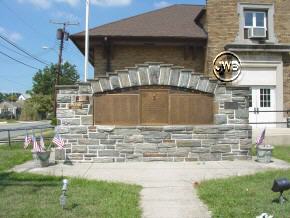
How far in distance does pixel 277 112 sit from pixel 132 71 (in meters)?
10.00

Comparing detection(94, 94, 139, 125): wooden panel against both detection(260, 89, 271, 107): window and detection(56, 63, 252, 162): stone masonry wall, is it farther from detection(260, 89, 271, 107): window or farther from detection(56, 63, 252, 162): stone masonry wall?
detection(260, 89, 271, 107): window

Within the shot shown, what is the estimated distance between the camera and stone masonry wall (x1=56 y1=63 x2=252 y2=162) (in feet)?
40.0

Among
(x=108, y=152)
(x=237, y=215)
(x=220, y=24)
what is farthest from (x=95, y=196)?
(x=220, y=24)

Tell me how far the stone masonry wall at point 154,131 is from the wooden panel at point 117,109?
23cm

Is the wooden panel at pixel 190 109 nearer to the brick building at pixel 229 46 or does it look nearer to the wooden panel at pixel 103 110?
the wooden panel at pixel 103 110

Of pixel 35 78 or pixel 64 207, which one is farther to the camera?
pixel 35 78

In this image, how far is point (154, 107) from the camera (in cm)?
1246

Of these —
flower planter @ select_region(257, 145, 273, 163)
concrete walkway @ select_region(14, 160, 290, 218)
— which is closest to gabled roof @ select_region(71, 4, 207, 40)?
flower planter @ select_region(257, 145, 273, 163)

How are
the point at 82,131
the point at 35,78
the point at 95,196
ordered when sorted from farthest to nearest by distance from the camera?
the point at 35,78 → the point at 82,131 → the point at 95,196

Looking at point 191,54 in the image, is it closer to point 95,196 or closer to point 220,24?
point 220,24

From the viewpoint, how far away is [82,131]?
1216 centimetres

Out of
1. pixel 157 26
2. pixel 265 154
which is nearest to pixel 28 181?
pixel 265 154

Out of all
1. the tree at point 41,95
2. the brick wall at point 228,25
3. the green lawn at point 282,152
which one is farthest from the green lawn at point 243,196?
the tree at point 41,95

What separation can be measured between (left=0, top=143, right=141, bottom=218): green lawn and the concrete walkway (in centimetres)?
36
